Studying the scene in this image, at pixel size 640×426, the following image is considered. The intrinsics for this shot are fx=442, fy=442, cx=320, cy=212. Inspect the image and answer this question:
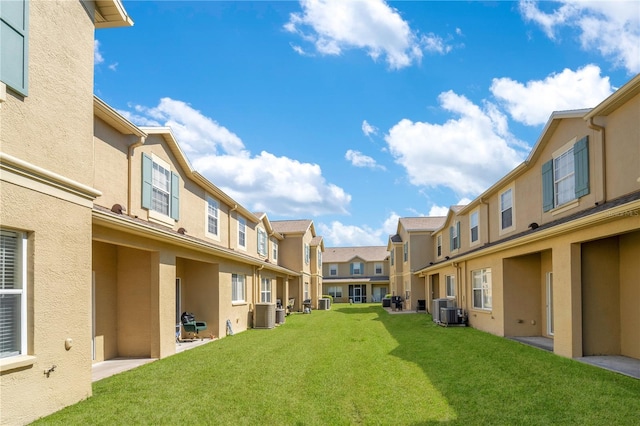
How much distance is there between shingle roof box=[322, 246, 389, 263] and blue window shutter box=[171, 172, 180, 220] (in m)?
43.2

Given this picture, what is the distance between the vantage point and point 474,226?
21.2 meters

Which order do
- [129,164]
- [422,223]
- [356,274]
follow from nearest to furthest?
[129,164]
[422,223]
[356,274]

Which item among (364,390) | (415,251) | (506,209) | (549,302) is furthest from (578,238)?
(415,251)

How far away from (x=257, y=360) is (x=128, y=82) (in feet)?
25.9

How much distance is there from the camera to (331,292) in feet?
180

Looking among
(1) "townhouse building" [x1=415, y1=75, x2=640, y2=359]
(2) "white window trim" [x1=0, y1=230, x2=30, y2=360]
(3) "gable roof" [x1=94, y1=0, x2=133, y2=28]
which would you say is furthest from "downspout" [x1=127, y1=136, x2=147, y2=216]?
(1) "townhouse building" [x1=415, y1=75, x2=640, y2=359]

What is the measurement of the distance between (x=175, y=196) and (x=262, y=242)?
12258 mm

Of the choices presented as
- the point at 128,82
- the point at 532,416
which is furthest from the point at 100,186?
the point at 532,416

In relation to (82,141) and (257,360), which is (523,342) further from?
(82,141)

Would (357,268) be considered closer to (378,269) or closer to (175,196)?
(378,269)

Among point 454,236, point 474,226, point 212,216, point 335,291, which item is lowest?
point 335,291

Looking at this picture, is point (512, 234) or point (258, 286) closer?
point (512, 234)

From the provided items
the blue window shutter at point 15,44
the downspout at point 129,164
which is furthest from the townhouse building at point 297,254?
the blue window shutter at point 15,44

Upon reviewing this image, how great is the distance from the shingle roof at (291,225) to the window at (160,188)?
19.6 m
